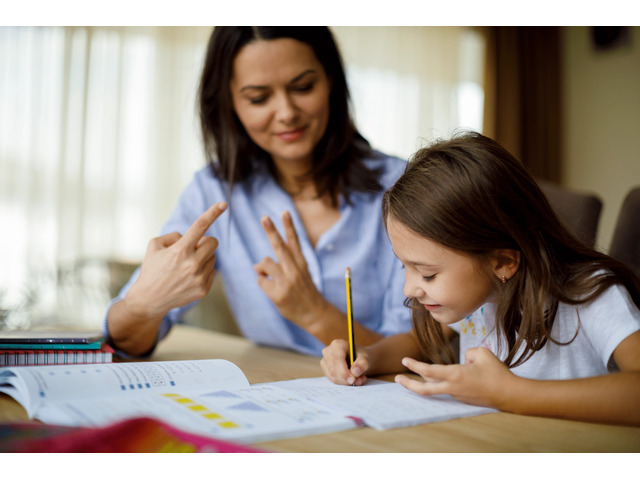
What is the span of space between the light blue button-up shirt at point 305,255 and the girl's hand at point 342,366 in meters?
0.43

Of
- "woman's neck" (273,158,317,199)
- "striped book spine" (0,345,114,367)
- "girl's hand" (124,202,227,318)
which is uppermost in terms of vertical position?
"woman's neck" (273,158,317,199)

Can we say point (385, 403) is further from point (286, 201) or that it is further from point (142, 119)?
point (142, 119)

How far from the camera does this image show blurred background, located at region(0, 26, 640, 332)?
2920mm

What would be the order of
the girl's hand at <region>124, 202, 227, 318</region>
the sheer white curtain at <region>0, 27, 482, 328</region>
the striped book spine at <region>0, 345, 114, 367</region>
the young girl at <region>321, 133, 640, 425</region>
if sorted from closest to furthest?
1. the young girl at <region>321, 133, 640, 425</region>
2. the striped book spine at <region>0, 345, 114, 367</region>
3. the girl's hand at <region>124, 202, 227, 318</region>
4. the sheer white curtain at <region>0, 27, 482, 328</region>

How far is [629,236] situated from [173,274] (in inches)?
42.6

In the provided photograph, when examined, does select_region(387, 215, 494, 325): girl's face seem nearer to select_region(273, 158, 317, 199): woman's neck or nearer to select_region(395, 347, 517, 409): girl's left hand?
select_region(395, 347, 517, 409): girl's left hand

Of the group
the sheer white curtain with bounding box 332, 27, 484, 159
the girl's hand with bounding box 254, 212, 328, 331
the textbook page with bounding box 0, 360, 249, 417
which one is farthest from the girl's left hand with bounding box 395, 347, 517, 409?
the sheer white curtain with bounding box 332, 27, 484, 159

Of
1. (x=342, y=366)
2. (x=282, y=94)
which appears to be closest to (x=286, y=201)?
(x=282, y=94)

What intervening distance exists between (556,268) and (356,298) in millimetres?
599

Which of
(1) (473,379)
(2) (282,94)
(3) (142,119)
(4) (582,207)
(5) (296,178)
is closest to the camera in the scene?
(1) (473,379)

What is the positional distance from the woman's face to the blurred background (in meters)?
0.97

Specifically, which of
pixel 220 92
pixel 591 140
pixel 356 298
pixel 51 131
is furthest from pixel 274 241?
pixel 591 140

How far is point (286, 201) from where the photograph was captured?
5.00ft
